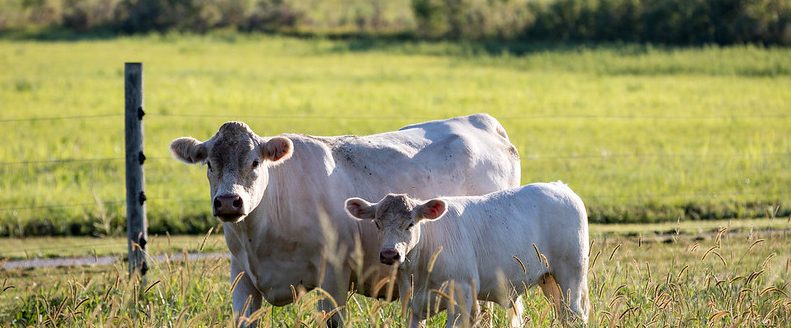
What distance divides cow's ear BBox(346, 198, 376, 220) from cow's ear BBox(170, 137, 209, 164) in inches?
41.4

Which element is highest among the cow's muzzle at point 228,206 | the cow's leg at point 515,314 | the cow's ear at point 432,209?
the cow's ear at point 432,209

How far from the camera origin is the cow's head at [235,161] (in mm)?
7375

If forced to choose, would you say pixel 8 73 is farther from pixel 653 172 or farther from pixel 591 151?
pixel 653 172

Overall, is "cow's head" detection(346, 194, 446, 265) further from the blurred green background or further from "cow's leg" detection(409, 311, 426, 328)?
the blurred green background

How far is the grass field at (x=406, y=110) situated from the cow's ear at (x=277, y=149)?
1819 millimetres

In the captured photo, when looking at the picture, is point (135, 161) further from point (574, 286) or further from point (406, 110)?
point (406, 110)

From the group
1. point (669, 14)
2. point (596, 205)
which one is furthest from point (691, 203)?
point (669, 14)

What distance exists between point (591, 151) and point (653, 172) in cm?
294

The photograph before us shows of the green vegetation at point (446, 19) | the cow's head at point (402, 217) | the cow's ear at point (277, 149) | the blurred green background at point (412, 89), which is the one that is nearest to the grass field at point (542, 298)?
the cow's head at point (402, 217)

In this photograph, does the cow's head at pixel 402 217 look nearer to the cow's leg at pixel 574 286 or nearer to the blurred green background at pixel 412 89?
the cow's leg at pixel 574 286

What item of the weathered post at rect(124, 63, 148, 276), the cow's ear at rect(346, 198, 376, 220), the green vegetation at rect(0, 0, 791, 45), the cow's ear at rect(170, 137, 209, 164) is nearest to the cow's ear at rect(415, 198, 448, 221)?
the cow's ear at rect(346, 198, 376, 220)

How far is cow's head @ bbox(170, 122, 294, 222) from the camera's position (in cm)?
738

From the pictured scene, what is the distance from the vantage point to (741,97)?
28891 mm

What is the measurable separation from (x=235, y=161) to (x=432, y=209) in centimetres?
128
